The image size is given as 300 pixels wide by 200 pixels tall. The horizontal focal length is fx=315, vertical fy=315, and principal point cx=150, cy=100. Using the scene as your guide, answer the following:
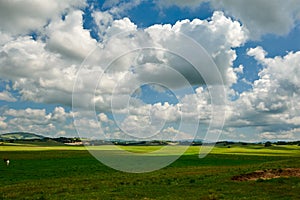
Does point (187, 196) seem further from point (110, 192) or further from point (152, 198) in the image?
point (110, 192)

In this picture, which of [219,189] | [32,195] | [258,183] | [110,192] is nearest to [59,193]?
[32,195]

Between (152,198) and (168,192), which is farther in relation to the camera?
(168,192)

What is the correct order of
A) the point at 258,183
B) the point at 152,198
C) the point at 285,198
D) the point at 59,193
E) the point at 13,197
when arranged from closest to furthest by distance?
1. the point at 285,198
2. the point at 152,198
3. the point at 13,197
4. the point at 59,193
5. the point at 258,183

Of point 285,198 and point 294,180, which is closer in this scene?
point 285,198

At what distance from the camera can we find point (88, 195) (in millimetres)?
26922

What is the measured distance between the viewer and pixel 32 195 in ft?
91.0

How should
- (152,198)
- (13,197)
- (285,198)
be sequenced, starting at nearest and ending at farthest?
(285,198)
(152,198)
(13,197)

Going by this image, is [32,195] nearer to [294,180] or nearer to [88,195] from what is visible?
[88,195]

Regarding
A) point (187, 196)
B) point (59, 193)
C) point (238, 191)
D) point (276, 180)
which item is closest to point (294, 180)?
point (276, 180)

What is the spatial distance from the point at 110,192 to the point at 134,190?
231 cm

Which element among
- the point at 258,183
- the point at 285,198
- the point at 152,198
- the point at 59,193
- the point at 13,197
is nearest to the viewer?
the point at 285,198

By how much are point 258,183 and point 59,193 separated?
19.0 m

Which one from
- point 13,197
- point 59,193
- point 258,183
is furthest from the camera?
point 258,183

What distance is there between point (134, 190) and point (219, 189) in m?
7.77
